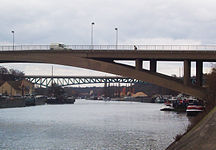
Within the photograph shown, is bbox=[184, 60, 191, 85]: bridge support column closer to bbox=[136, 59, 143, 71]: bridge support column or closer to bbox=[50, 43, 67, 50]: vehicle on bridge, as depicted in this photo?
bbox=[136, 59, 143, 71]: bridge support column

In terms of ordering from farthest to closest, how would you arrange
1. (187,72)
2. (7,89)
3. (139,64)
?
(7,89)
(139,64)
(187,72)

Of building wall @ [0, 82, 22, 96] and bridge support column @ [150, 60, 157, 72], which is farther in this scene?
building wall @ [0, 82, 22, 96]

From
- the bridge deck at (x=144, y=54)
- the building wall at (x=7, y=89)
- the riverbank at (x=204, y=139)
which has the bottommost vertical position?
the riverbank at (x=204, y=139)

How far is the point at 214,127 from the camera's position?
20.5m

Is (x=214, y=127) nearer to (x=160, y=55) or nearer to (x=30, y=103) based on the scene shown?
(x=160, y=55)

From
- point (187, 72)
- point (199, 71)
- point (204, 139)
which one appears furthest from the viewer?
point (199, 71)

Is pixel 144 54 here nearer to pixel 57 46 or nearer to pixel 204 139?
pixel 57 46

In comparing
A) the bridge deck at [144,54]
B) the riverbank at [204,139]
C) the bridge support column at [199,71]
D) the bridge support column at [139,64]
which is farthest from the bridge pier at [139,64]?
the riverbank at [204,139]

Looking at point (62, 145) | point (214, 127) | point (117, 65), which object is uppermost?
point (117, 65)

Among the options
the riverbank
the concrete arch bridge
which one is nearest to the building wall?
the concrete arch bridge

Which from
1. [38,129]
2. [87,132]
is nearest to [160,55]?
[87,132]

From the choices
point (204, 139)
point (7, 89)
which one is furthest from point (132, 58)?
point (7, 89)

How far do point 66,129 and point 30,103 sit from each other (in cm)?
8302

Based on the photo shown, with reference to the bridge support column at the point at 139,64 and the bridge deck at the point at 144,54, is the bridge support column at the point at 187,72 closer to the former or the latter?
the bridge deck at the point at 144,54
